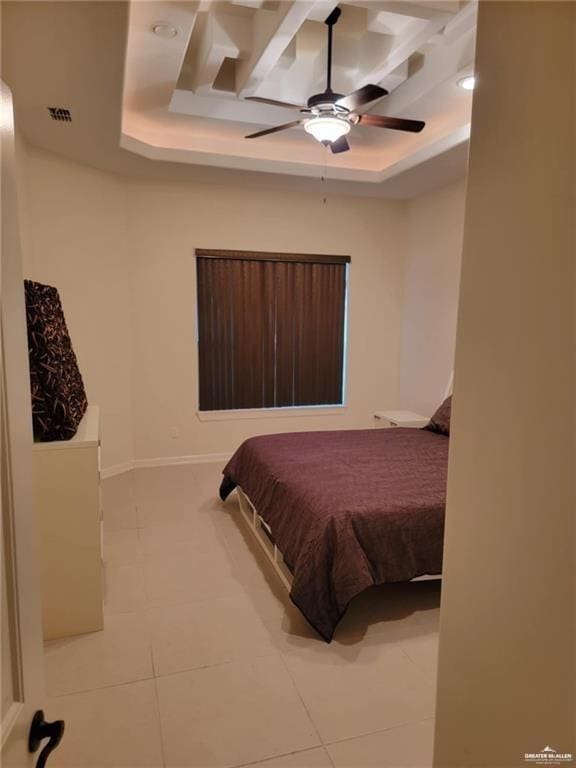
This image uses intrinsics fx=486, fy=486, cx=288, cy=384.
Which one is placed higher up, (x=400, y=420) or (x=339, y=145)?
(x=339, y=145)


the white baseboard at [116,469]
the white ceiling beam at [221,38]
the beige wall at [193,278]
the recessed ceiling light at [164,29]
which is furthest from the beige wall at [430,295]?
the white baseboard at [116,469]

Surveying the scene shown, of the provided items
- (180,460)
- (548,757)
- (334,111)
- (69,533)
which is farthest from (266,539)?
(334,111)

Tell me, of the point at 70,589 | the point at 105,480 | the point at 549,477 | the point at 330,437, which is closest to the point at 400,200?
the point at 330,437

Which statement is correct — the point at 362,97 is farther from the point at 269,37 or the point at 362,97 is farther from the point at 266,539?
the point at 266,539

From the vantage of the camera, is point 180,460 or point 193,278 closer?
point 193,278

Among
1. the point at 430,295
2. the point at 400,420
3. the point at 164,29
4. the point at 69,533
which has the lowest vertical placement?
the point at 69,533

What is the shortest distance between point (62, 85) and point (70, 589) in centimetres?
277

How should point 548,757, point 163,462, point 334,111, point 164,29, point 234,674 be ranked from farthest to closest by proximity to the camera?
point 163,462, point 334,111, point 164,29, point 234,674, point 548,757

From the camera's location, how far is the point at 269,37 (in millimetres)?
2643

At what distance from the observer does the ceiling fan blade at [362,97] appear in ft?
8.43

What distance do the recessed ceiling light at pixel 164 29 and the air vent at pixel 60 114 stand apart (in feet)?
2.95

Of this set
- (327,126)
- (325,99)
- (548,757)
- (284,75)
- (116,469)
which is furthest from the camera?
(116,469)

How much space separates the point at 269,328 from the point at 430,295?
5.89 ft

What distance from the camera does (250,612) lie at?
2.62m
